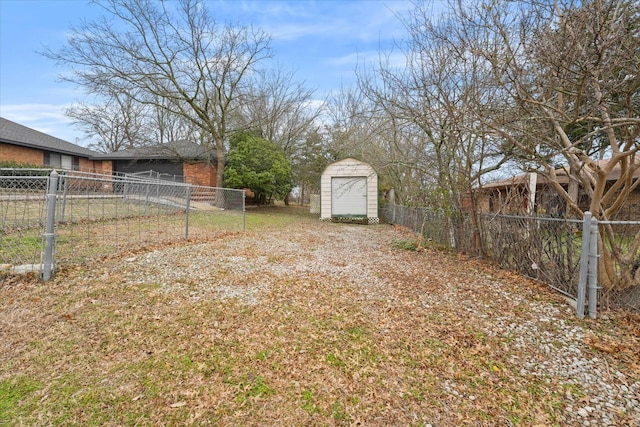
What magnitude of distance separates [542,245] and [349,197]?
31.5ft

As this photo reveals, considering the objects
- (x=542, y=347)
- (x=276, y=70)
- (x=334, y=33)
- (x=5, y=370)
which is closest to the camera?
(x=5, y=370)

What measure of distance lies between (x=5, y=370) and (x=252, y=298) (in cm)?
206

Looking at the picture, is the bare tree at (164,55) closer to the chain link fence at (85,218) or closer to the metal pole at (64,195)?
the chain link fence at (85,218)

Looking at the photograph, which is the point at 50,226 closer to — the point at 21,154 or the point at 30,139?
the point at 21,154

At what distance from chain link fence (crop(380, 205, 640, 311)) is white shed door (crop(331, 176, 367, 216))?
269 inches


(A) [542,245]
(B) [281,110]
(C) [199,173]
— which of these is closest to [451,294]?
(A) [542,245]

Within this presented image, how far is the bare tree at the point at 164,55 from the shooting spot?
39.9ft

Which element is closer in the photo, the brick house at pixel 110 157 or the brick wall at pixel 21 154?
the brick wall at pixel 21 154

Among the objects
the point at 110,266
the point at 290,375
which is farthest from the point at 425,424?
the point at 110,266

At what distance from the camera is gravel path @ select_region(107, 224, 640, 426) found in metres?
2.06

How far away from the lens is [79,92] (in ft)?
42.5

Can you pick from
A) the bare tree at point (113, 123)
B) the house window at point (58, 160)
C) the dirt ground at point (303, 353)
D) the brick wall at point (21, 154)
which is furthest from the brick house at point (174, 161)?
the dirt ground at point (303, 353)

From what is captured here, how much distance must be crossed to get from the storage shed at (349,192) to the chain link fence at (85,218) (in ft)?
19.1

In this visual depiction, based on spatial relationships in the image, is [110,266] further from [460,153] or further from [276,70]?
[276,70]
